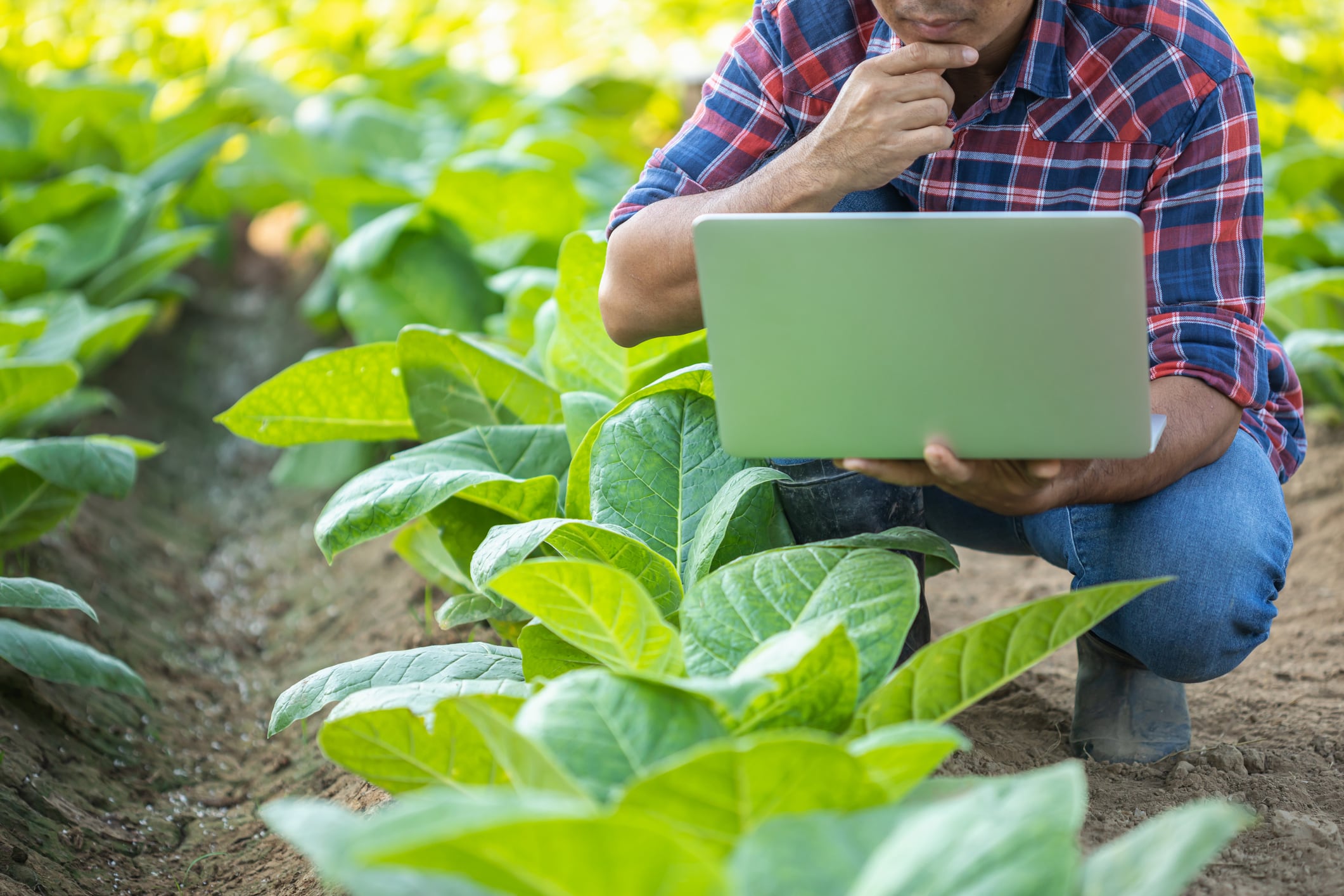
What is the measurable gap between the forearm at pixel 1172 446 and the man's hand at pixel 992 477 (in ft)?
0.13

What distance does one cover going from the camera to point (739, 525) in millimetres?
1629

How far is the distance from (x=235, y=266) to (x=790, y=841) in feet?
14.3

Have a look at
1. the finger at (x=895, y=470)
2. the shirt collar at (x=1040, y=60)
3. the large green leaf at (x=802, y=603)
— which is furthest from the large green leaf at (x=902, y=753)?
the shirt collar at (x=1040, y=60)

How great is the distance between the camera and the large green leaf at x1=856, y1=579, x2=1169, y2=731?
44.6 inches

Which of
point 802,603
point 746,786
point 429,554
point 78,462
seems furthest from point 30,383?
point 746,786

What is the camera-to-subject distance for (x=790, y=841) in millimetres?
812

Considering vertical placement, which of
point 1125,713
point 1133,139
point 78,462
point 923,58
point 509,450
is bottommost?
point 1125,713

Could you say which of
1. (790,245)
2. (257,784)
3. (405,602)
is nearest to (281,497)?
(405,602)

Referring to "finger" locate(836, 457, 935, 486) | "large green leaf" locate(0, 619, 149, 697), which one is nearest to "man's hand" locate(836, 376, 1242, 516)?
"finger" locate(836, 457, 935, 486)

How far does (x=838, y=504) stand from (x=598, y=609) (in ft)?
1.88

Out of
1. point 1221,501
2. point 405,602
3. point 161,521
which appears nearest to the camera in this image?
point 1221,501

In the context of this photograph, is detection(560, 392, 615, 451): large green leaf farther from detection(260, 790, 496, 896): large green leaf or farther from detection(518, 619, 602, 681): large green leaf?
detection(260, 790, 496, 896): large green leaf

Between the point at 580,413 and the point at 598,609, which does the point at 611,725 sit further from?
the point at 580,413

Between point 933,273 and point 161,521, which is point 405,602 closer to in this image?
point 161,521
